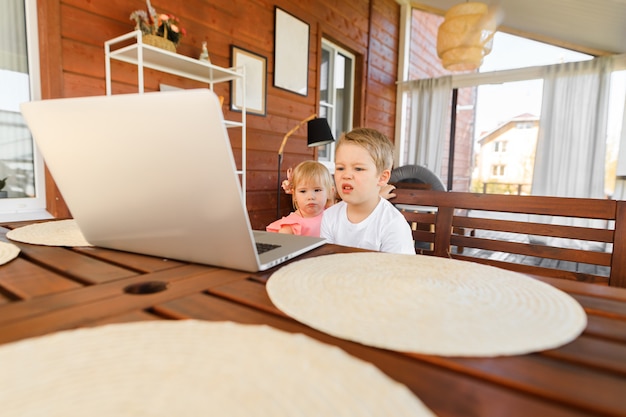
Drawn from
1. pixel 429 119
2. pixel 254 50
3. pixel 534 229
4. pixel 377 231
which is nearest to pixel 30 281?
pixel 377 231

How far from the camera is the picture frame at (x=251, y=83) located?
2721 millimetres

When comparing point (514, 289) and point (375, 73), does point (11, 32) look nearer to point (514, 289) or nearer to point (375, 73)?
point (514, 289)

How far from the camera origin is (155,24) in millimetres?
1953

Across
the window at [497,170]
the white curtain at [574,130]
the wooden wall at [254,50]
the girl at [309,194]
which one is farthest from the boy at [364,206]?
the window at [497,170]

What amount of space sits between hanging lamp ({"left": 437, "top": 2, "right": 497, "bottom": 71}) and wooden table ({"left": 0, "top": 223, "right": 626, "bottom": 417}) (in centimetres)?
268

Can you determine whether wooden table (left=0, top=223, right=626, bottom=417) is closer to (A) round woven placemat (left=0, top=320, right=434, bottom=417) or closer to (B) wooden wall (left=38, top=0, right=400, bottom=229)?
(A) round woven placemat (left=0, top=320, right=434, bottom=417)

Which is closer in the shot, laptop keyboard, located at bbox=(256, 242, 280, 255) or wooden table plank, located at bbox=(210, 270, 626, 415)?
wooden table plank, located at bbox=(210, 270, 626, 415)

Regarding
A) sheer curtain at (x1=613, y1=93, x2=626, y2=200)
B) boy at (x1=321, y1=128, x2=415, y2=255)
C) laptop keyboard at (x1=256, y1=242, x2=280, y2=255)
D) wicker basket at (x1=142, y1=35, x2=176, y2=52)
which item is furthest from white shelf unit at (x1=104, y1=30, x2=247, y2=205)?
sheer curtain at (x1=613, y1=93, x2=626, y2=200)

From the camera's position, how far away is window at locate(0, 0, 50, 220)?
5.58 ft

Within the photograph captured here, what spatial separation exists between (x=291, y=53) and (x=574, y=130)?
313 centimetres

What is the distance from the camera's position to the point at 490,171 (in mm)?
4945

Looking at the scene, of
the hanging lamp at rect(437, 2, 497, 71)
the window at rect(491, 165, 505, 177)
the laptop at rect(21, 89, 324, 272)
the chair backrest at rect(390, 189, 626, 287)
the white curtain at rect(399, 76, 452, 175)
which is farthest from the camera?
the window at rect(491, 165, 505, 177)

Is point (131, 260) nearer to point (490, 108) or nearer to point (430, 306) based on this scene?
point (430, 306)

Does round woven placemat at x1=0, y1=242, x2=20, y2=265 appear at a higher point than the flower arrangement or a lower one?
lower
